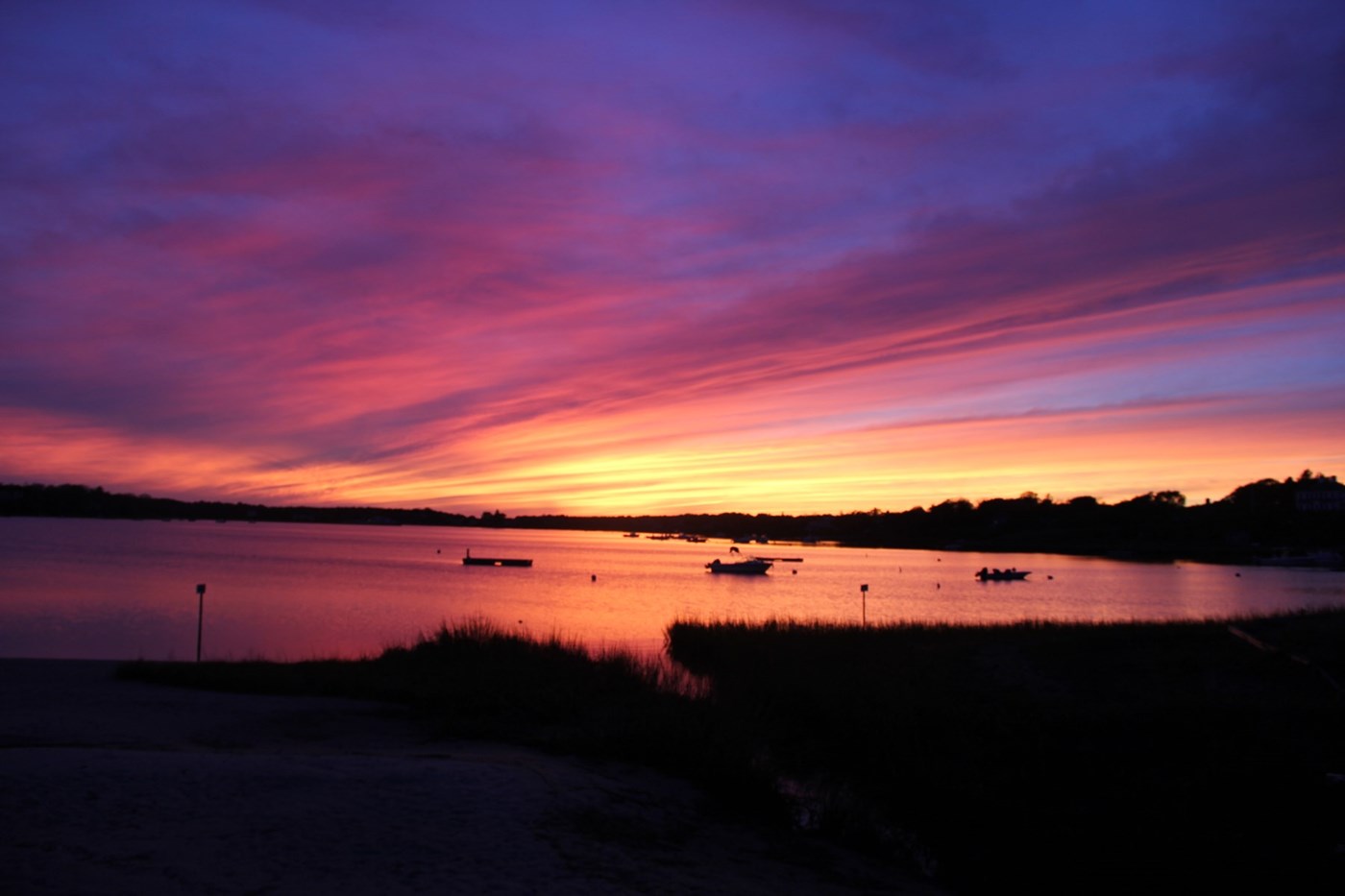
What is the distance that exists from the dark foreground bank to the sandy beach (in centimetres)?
132

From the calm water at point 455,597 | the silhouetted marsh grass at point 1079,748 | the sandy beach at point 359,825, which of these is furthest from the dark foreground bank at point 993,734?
the calm water at point 455,597

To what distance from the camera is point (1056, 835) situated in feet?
36.9

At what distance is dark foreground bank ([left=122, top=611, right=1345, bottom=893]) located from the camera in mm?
10828

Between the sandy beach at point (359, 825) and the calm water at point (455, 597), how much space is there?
773 inches

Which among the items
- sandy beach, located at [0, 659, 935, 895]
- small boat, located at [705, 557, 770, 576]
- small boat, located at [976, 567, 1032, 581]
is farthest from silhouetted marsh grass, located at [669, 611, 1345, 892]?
small boat, located at [705, 557, 770, 576]

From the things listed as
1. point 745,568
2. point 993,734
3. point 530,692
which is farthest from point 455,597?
point 993,734

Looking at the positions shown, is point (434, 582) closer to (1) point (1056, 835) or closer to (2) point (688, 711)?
(2) point (688, 711)

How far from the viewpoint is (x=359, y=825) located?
26.9 ft

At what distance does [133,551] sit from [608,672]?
97.5 m

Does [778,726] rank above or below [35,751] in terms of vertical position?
below

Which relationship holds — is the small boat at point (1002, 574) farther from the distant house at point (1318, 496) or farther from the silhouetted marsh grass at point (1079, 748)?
the distant house at point (1318, 496)

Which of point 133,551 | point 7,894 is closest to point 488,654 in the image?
point 7,894

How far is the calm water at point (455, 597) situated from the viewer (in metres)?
35.0

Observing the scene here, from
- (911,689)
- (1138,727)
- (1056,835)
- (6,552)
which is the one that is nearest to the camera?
(1056,835)
